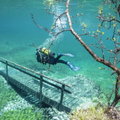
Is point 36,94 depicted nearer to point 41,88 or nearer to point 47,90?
point 47,90

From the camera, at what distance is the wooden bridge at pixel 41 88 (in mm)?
11047

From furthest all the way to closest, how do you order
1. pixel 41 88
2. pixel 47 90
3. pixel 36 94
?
pixel 47 90, pixel 36 94, pixel 41 88

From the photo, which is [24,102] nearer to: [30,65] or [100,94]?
[100,94]

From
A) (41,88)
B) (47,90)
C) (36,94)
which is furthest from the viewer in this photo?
(47,90)

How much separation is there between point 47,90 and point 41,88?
1.00 meters

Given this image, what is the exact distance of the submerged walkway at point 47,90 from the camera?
36.2 ft

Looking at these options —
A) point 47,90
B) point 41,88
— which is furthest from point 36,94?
point 41,88

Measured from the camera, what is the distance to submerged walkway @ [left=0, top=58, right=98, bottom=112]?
11.0 metres

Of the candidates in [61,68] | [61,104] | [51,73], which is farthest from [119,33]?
[61,68]

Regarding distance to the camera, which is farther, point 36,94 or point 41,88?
point 36,94

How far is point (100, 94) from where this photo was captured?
49.6 feet

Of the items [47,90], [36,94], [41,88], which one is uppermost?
[41,88]

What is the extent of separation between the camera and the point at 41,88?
39.5ft

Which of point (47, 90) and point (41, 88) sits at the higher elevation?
point (41, 88)
